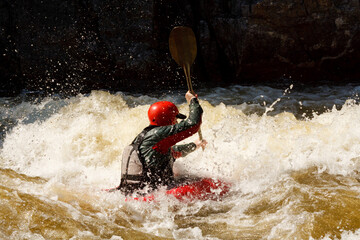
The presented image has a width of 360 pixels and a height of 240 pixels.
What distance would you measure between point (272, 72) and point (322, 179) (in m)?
4.33

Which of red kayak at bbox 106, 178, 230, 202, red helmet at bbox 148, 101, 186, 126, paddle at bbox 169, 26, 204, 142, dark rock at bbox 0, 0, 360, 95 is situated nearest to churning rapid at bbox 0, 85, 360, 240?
red kayak at bbox 106, 178, 230, 202

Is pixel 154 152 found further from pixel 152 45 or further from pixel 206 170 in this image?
pixel 152 45

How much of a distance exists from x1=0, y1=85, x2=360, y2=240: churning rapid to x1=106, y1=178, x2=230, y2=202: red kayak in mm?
58

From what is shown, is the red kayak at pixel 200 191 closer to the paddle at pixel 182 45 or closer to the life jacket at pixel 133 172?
the life jacket at pixel 133 172

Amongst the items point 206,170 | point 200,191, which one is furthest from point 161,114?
point 206,170

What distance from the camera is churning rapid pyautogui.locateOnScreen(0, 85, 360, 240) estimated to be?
2.71m

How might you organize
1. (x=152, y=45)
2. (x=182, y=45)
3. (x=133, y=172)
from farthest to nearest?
(x=152, y=45)
(x=182, y=45)
(x=133, y=172)

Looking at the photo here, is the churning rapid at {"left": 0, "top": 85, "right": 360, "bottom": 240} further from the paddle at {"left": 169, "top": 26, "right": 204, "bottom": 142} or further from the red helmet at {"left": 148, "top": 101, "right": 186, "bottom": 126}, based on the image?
the paddle at {"left": 169, "top": 26, "right": 204, "bottom": 142}

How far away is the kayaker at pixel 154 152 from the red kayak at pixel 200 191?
9 cm

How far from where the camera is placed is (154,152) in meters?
3.16

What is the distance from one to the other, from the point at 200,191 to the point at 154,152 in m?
0.55

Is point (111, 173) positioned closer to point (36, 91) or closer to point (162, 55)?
point (162, 55)

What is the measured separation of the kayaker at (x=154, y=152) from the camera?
10.3 ft

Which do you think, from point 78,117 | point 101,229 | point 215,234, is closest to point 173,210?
point 215,234
